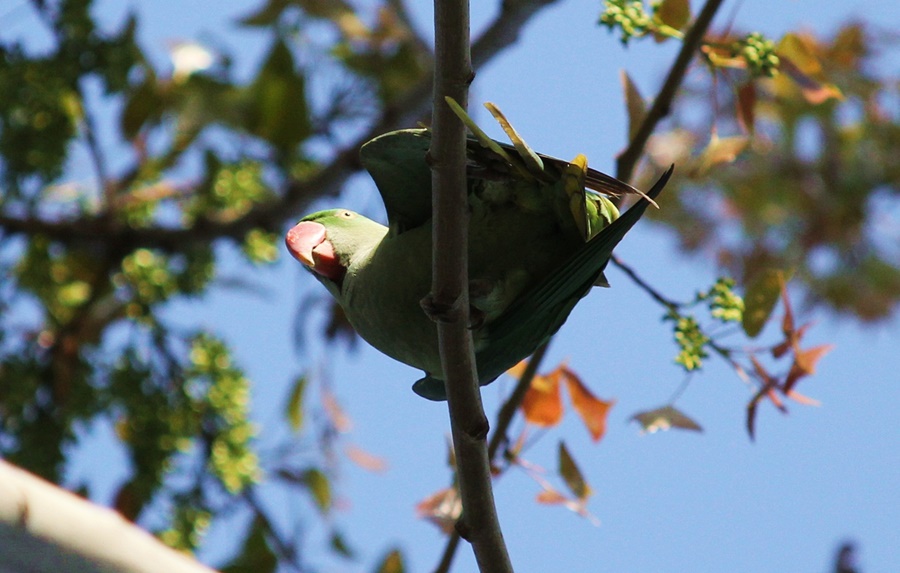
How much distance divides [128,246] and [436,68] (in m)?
2.28

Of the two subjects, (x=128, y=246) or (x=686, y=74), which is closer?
(x=686, y=74)

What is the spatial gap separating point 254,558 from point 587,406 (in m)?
1.19

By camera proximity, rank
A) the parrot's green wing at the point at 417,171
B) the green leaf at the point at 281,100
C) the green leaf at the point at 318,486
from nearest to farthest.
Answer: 1. the parrot's green wing at the point at 417,171
2. the green leaf at the point at 281,100
3. the green leaf at the point at 318,486

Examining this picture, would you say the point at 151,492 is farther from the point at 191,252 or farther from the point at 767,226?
the point at 767,226

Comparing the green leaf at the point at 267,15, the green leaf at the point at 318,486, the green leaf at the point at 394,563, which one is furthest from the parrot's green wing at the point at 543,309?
the green leaf at the point at 267,15

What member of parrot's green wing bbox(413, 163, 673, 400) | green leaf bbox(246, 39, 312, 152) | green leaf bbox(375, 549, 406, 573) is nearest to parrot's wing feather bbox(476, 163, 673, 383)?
parrot's green wing bbox(413, 163, 673, 400)

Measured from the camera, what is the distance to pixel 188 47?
149 inches

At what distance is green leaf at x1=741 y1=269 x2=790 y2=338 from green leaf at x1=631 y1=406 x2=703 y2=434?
0.25m

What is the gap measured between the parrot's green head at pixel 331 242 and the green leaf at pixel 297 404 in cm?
147

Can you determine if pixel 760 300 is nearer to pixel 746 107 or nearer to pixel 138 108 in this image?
pixel 746 107

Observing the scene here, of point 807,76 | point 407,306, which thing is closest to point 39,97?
point 407,306

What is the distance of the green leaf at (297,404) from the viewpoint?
12.1ft

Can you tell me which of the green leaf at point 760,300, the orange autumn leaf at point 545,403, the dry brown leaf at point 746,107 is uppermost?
the dry brown leaf at point 746,107

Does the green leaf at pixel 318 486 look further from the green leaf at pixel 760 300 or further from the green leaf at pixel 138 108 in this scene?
the green leaf at pixel 760 300
